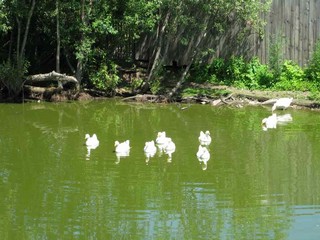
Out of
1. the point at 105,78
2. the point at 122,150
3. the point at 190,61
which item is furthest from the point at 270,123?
the point at 190,61

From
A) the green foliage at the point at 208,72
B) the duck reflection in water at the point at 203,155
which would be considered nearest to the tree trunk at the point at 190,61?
the green foliage at the point at 208,72

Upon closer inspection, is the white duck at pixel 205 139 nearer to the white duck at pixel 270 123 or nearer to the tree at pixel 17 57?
the white duck at pixel 270 123

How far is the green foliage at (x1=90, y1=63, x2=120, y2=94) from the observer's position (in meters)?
20.3

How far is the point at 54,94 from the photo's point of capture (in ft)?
66.0

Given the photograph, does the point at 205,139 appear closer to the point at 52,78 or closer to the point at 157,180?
the point at 157,180

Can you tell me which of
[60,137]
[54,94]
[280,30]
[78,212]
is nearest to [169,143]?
[60,137]

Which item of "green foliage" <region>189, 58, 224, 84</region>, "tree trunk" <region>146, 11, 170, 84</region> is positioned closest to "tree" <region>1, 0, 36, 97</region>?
"tree trunk" <region>146, 11, 170, 84</region>

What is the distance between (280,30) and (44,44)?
7.39 metres

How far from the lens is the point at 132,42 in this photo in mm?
22828

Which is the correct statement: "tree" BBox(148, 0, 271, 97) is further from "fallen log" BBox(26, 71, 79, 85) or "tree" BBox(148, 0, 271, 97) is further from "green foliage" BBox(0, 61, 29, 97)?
"green foliage" BBox(0, 61, 29, 97)

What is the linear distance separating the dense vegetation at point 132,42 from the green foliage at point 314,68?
30 mm

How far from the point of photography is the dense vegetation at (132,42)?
19688mm

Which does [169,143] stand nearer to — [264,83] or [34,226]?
[34,226]

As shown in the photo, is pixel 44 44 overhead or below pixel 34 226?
overhead
